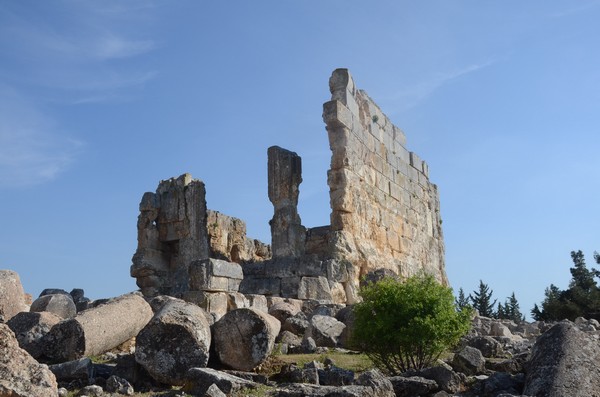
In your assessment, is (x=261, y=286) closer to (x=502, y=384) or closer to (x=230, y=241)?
(x=230, y=241)

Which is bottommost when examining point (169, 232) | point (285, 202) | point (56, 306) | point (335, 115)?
point (56, 306)

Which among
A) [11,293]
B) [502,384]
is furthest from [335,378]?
[11,293]

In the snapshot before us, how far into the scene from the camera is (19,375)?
491cm

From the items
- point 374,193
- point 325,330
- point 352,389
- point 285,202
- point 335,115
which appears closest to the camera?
point 352,389

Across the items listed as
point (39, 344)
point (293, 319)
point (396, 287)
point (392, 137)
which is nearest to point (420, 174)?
point (392, 137)

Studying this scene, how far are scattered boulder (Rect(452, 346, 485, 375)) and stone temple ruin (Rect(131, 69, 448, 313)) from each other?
5300 mm

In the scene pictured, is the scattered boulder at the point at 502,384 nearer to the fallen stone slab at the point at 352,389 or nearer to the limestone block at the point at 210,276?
the fallen stone slab at the point at 352,389

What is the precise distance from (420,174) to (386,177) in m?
3.78

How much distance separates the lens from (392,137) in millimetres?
21078

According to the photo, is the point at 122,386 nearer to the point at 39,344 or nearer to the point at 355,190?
the point at 39,344

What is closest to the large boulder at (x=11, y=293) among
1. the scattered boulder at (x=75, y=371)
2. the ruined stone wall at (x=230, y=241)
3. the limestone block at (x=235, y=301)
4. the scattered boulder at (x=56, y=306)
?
the scattered boulder at (x=56, y=306)

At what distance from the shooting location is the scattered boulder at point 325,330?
1057 cm

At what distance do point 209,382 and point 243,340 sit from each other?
1.34 meters

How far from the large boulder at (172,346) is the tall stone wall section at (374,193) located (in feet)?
29.7
